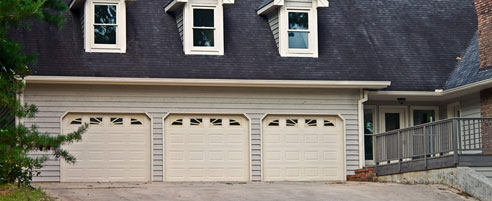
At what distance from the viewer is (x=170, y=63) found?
24.3 metres

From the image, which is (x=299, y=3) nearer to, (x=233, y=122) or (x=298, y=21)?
(x=298, y=21)

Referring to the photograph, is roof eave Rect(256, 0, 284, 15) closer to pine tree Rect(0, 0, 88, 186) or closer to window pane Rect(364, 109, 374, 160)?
window pane Rect(364, 109, 374, 160)

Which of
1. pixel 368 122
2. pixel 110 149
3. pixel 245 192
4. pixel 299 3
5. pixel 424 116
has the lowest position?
pixel 245 192

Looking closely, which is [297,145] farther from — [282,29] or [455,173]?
[455,173]

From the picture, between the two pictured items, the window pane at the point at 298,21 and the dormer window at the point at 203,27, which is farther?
the window pane at the point at 298,21

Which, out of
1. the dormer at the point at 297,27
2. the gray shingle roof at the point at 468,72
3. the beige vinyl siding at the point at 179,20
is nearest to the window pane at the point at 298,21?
the dormer at the point at 297,27

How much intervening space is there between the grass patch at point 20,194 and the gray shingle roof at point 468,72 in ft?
38.2

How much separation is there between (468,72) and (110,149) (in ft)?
32.4

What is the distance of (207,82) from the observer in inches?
931

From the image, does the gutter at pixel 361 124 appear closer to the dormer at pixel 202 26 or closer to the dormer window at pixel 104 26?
the dormer at pixel 202 26

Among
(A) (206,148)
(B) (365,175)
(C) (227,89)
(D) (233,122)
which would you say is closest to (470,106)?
(B) (365,175)

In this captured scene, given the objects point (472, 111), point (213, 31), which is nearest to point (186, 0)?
point (213, 31)

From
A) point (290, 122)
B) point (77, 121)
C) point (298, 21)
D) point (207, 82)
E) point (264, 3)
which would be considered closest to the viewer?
point (77, 121)

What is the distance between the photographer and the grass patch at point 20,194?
55.5 ft
